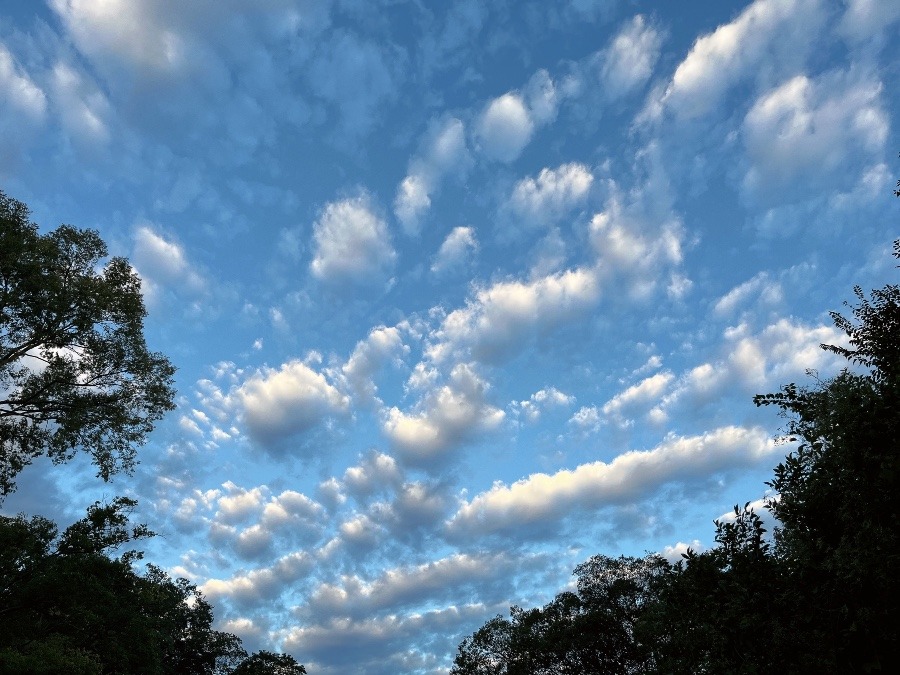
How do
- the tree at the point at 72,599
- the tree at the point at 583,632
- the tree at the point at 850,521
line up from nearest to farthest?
1. the tree at the point at 850,521
2. the tree at the point at 72,599
3. the tree at the point at 583,632

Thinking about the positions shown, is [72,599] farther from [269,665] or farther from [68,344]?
[269,665]

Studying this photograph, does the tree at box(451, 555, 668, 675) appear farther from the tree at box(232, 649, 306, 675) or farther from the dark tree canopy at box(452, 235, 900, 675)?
the dark tree canopy at box(452, 235, 900, 675)

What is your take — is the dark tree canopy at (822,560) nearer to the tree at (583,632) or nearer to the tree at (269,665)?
the tree at (583,632)

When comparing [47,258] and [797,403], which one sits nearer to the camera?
[797,403]

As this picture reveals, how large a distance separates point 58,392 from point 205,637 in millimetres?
46840

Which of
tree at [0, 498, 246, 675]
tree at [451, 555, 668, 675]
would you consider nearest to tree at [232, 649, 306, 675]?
tree at [451, 555, 668, 675]

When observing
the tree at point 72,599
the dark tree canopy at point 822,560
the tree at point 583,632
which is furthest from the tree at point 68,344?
the tree at point 583,632

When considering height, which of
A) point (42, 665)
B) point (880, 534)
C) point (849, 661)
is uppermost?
point (42, 665)

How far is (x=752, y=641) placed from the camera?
1065cm

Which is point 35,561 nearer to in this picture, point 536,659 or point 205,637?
point 536,659

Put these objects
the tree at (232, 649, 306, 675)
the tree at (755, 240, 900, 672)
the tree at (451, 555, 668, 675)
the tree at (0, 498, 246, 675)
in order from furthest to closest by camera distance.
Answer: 1. the tree at (232, 649, 306, 675)
2. the tree at (451, 555, 668, 675)
3. the tree at (0, 498, 246, 675)
4. the tree at (755, 240, 900, 672)

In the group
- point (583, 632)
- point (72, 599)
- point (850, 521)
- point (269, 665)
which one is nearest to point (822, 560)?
point (850, 521)

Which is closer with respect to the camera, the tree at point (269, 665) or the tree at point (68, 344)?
the tree at point (68, 344)

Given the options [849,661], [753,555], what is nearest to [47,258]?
[753,555]
